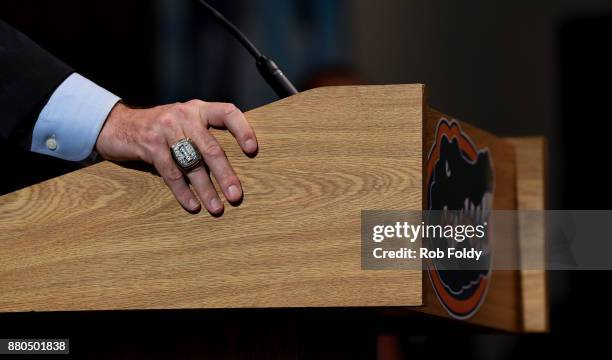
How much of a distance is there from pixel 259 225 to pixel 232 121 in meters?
0.10

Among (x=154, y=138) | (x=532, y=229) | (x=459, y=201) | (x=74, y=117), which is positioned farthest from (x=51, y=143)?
(x=532, y=229)

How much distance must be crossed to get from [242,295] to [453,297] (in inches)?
9.2

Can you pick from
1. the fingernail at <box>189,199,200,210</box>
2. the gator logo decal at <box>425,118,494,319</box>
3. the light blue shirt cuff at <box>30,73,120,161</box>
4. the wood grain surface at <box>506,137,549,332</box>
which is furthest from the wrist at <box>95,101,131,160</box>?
the wood grain surface at <box>506,137,549,332</box>

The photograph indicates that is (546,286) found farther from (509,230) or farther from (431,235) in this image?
(431,235)

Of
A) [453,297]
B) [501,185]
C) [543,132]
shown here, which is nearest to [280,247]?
[453,297]

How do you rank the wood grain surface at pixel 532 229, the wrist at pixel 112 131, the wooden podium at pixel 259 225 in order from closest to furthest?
the wooden podium at pixel 259 225, the wrist at pixel 112 131, the wood grain surface at pixel 532 229

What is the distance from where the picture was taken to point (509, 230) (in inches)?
53.9

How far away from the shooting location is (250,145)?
0.99m

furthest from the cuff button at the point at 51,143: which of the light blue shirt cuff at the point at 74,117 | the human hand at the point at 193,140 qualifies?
the human hand at the point at 193,140

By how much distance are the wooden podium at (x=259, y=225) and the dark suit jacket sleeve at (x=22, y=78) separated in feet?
0.33

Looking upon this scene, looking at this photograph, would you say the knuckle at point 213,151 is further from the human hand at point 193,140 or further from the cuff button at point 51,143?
the cuff button at point 51,143

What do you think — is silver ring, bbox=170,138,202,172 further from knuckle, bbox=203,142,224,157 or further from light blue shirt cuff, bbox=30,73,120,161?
light blue shirt cuff, bbox=30,73,120,161

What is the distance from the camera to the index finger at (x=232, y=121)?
986 millimetres

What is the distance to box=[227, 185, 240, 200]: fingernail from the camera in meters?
0.98
